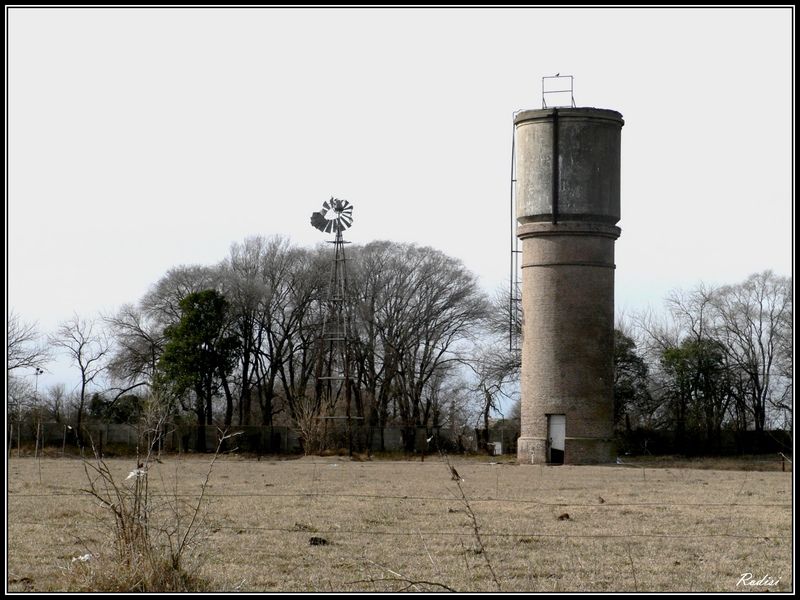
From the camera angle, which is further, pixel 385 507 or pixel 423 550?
Answer: pixel 385 507

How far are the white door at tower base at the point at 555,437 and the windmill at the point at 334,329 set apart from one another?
9.42 metres

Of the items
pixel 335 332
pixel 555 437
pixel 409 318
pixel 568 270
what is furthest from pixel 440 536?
pixel 409 318

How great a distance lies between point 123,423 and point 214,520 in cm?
3823

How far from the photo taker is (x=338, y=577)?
10.7 m

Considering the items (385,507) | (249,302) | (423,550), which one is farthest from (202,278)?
(423,550)

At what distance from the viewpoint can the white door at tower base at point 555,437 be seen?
39.2 metres

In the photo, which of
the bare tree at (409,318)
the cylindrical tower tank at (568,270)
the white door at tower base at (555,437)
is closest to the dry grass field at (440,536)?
the cylindrical tower tank at (568,270)

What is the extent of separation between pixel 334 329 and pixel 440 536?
132ft

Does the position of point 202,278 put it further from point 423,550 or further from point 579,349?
point 423,550

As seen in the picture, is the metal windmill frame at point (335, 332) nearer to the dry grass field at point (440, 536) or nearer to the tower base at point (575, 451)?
the tower base at point (575, 451)

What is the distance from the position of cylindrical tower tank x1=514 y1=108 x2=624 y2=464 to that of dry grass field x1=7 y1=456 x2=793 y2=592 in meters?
13.7

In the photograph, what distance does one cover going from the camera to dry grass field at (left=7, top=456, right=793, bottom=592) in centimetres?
1052

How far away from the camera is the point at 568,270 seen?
38.6m

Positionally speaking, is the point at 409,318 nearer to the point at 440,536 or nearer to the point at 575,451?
the point at 575,451
